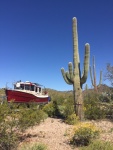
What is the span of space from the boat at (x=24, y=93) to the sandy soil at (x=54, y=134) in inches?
216

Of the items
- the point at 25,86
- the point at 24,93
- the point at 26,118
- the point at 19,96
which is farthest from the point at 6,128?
the point at 25,86

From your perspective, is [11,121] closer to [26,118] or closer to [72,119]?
[26,118]

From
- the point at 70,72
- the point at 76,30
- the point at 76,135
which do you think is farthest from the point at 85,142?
the point at 76,30

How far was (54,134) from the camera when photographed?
927 cm

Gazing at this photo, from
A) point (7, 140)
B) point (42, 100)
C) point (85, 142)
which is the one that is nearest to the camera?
point (7, 140)

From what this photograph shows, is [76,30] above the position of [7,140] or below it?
above

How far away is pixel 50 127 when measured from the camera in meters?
10.5

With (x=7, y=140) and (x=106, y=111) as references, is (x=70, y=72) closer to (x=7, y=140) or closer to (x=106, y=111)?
(x=106, y=111)

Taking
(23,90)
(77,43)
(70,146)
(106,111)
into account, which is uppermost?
(77,43)

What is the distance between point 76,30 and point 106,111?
462 centimetres

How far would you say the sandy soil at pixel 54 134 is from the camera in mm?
7906

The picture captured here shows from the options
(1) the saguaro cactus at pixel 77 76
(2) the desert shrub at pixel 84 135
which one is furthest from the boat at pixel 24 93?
(2) the desert shrub at pixel 84 135

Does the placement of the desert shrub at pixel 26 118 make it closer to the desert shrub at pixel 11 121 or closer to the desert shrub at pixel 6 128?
the desert shrub at pixel 11 121

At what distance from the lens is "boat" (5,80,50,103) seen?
16469 mm
